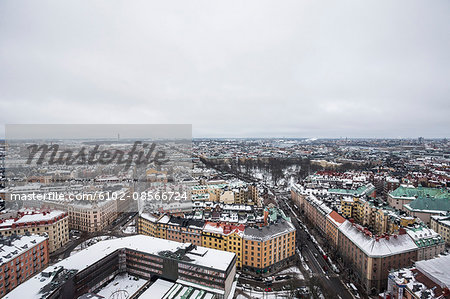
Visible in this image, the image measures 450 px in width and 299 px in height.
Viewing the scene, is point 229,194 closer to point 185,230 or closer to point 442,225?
point 185,230

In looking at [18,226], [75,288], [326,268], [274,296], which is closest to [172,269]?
[75,288]

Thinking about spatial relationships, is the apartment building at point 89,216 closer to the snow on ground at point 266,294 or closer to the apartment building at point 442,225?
the snow on ground at point 266,294

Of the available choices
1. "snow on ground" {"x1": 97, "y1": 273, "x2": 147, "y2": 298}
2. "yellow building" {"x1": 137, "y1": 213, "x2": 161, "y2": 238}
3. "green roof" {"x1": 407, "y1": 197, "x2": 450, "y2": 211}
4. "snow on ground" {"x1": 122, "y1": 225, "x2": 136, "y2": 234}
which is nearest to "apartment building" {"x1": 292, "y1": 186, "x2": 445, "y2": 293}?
"green roof" {"x1": 407, "y1": 197, "x2": 450, "y2": 211}

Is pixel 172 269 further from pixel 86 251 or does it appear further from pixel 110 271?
pixel 86 251

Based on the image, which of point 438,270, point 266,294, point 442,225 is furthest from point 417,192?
point 266,294

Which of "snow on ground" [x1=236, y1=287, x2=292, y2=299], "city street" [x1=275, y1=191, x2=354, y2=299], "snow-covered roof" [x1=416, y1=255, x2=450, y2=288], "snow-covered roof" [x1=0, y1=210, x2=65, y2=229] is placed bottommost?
"snow on ground" [x1=236, y1=287, x2=292, y2=299]

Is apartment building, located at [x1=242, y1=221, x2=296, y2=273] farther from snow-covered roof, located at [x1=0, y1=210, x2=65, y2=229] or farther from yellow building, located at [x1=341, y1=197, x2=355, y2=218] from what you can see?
snow-covered roof, located at [x1=0, y1=210, x2=65, y2=229]
